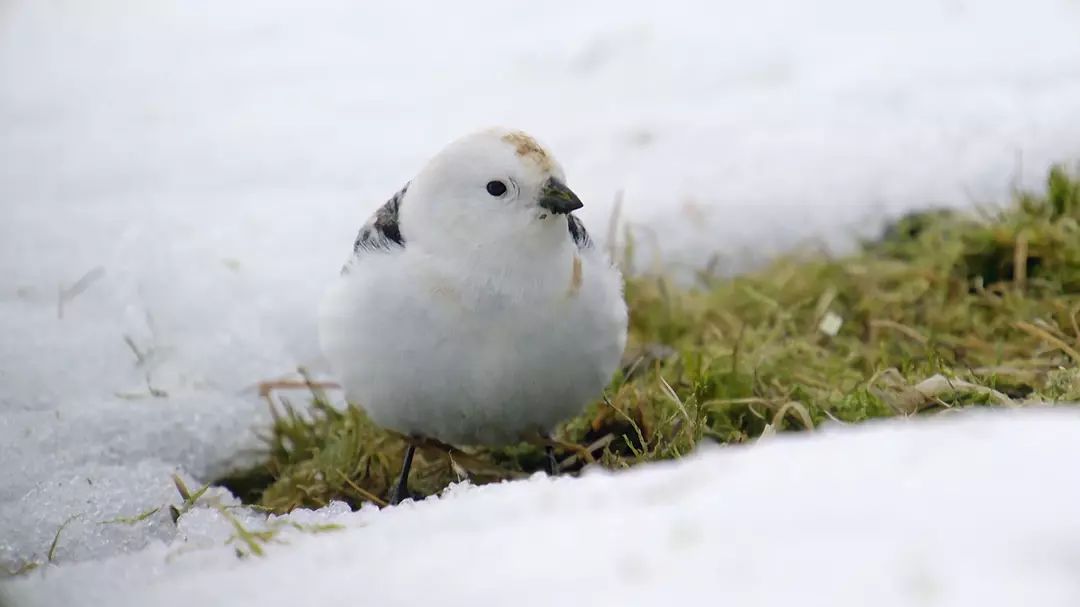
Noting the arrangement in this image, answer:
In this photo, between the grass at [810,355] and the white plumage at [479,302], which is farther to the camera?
the grass at [810,355]

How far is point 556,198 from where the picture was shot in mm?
2818

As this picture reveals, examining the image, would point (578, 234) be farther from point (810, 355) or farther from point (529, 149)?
point (810, 355)

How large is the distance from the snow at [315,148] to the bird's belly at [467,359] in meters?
0.62

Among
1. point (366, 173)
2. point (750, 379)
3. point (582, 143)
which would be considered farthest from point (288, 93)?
point (750, 379)

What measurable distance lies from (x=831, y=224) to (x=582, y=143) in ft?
3.90

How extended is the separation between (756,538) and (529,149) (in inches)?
55.7

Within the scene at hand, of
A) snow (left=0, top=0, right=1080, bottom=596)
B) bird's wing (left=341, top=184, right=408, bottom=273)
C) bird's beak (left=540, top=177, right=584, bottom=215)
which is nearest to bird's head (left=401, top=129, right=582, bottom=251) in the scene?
bird's beak (left=540, top=177, right=584, bottom=215)

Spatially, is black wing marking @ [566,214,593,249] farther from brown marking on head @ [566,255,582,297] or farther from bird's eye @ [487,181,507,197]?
bird's eye @ [487,181,507,197]

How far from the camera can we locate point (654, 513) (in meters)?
1.82

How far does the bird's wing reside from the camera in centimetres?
300

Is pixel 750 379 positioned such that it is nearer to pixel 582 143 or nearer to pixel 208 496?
pixel 208 496

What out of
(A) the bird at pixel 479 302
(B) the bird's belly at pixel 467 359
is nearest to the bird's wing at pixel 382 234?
(A) the bird at pixel 479 302

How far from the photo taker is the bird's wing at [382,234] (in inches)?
118

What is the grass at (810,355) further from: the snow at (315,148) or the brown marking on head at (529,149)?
the brown marking on head at (529,149)
